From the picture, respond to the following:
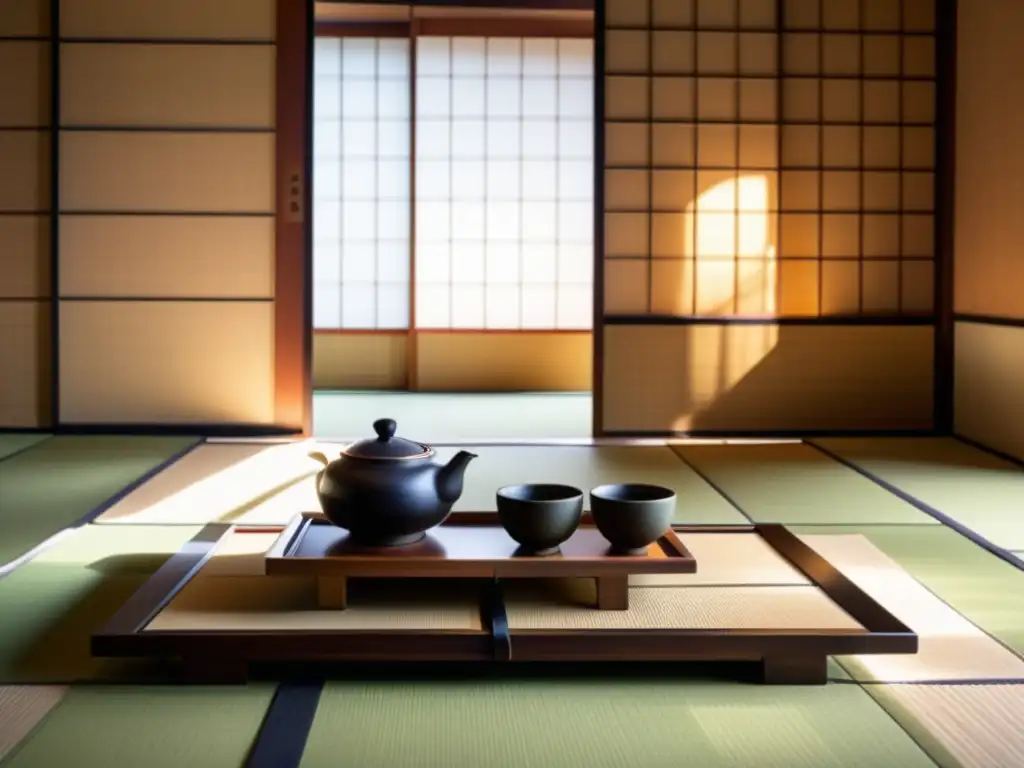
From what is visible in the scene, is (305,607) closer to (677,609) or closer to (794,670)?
(677,609)

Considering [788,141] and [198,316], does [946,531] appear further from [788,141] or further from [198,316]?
[198,316]

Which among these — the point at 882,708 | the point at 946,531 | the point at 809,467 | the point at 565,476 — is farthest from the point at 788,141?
the point at 882,708

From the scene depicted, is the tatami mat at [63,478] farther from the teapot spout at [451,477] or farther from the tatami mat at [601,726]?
the tatami mat at [601,726]

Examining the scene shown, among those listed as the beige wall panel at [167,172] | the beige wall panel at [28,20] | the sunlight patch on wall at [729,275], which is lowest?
the sunlight patch on wall at [729,275]

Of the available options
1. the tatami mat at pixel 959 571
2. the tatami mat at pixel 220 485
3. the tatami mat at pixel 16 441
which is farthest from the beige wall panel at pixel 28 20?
the tatami mat at pixel 959 571

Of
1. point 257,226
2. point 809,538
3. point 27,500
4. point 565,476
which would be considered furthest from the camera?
point 257,226

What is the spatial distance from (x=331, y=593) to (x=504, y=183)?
20.2 ft

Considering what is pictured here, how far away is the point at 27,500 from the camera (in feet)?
12.7

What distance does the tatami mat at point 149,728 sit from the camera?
1829mm

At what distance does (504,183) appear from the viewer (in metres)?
8.13

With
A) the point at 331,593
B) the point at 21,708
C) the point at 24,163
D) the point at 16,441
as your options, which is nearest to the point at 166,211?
the point at 24,163

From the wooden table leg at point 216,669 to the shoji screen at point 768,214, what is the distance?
3.69 metres

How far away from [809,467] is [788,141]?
A: 1807mm

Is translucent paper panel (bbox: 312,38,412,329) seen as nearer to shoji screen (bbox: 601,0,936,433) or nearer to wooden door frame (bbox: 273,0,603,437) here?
wooden door frame (bbox: 273,0,603,437)
